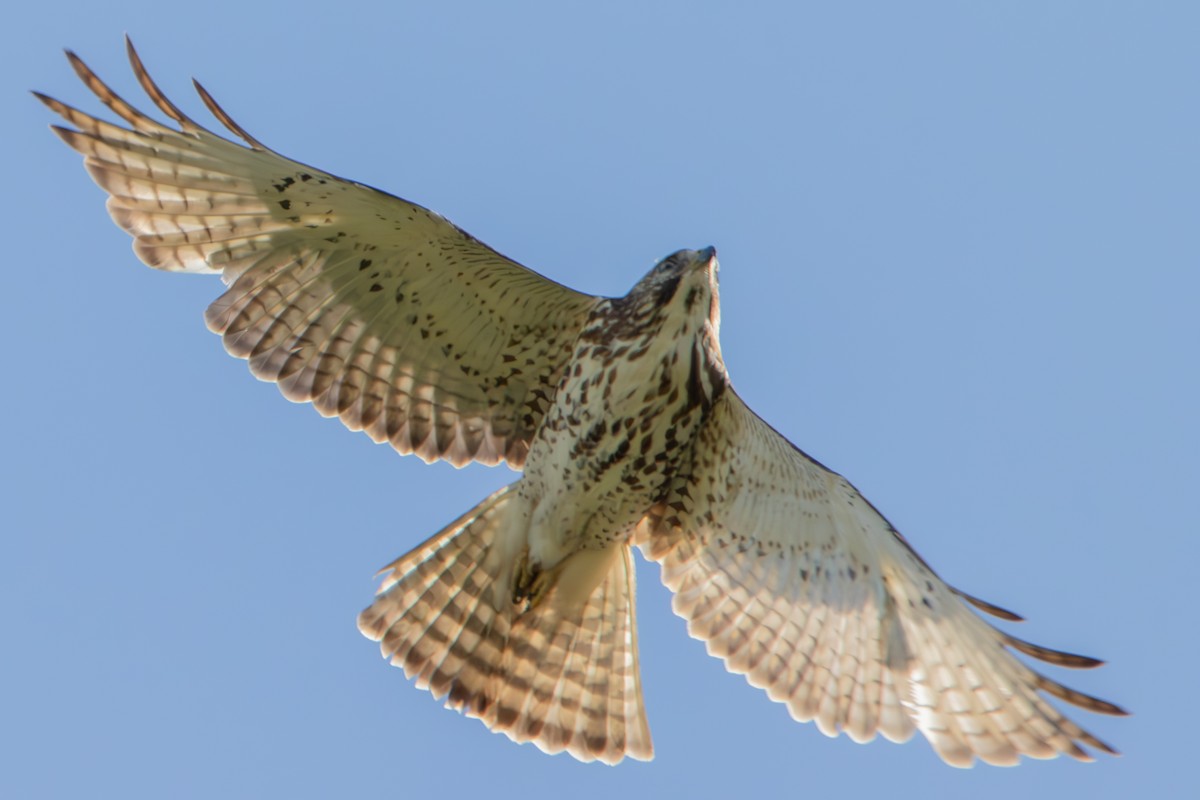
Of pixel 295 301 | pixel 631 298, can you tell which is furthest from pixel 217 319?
pixel 631 298

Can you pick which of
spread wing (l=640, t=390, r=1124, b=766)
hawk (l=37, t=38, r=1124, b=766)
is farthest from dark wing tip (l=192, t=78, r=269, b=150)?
spread wing (l=640, t=390, r=1124, b=766)

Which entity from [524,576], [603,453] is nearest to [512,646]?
[524,576]

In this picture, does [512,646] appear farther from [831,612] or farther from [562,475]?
[831,612]

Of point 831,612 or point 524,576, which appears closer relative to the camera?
point 831,612

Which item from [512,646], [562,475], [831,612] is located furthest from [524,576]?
[831,612]

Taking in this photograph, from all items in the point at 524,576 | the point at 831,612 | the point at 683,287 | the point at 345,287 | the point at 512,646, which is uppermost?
the point at 683,287

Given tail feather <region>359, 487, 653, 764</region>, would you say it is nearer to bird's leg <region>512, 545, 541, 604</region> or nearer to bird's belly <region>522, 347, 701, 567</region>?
bird's leg <region>512, 545, 541, 604</region>

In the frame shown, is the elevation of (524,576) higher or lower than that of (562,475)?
lower

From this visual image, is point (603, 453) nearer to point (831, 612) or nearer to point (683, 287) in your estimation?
point (683, 287)
